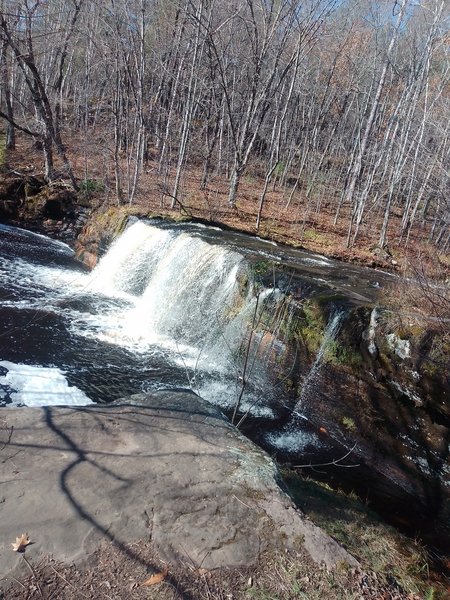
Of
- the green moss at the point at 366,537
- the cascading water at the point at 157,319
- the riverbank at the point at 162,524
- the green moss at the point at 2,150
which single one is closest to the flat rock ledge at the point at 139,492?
the riverbank at the point at 162,524

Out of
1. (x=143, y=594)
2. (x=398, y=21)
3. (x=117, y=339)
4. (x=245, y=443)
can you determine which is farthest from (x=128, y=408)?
(x=398, y=21)

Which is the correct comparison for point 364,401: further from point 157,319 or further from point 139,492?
point 157,319

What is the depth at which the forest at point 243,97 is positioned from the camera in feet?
42.4

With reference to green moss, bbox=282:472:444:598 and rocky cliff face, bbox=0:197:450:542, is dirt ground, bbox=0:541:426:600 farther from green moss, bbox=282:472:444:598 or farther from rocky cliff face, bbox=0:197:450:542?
rocky cliff face, bbox=0:197:450:542

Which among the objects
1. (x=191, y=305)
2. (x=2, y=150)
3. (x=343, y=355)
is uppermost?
(x=2, y=150)

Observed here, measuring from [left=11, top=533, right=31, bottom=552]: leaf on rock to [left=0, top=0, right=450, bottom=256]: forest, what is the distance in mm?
9382

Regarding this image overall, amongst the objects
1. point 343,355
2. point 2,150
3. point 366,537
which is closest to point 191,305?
point 343,355

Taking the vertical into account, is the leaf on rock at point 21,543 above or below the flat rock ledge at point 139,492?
below

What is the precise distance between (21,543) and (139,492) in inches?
28.3

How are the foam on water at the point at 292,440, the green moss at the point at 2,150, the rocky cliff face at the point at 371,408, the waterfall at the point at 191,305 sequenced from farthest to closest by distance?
1. the green moss at the point at 2,150
2. the waterfall at the point at 191,305
3. the foam on water at the point at 292,440
4. the rocky cliff face at the point at 371,408

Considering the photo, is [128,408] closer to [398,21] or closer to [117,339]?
[117,339]

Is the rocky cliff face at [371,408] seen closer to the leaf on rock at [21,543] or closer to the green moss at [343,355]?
the green moss at [343,355]

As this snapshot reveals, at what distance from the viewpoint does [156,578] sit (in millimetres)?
2176

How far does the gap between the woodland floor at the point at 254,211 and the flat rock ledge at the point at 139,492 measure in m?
6.53
